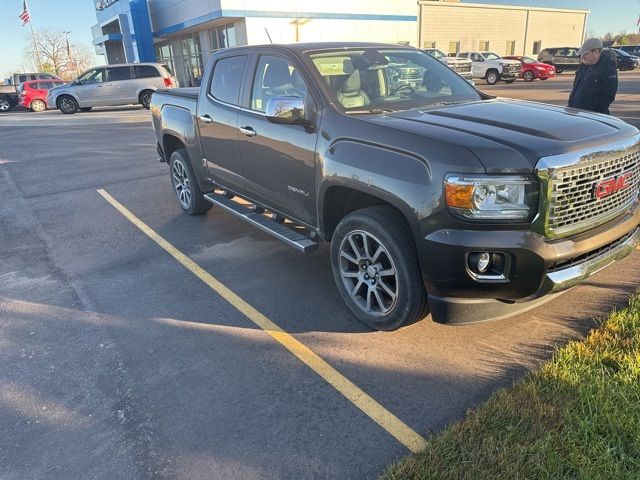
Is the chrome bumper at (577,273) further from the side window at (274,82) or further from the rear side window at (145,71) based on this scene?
the rear side window at (145,71)

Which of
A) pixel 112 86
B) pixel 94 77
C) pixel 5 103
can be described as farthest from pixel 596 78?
pixel 5 103

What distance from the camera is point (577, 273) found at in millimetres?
2895

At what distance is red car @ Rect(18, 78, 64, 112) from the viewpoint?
25.2 meters

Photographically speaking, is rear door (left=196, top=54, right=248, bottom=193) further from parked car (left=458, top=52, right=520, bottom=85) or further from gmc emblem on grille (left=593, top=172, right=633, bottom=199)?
parked car (left=458, top=52, right=520, bottom=85)

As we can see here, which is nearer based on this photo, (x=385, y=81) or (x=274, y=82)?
(x=385, y=81)

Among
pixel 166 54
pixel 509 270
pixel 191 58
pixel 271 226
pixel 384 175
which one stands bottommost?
pixel 271 226

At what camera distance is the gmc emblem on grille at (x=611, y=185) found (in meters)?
2.95

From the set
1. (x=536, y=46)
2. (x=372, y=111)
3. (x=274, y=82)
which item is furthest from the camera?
(x=536, y=46)

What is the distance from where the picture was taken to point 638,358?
9.62 feet

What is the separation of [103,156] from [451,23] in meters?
40.8

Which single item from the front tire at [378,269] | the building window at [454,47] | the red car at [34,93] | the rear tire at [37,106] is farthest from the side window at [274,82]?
the building window at [454,47]

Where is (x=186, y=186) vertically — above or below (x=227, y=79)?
below

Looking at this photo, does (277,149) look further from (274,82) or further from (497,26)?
(497,26)

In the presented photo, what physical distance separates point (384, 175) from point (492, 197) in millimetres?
669
